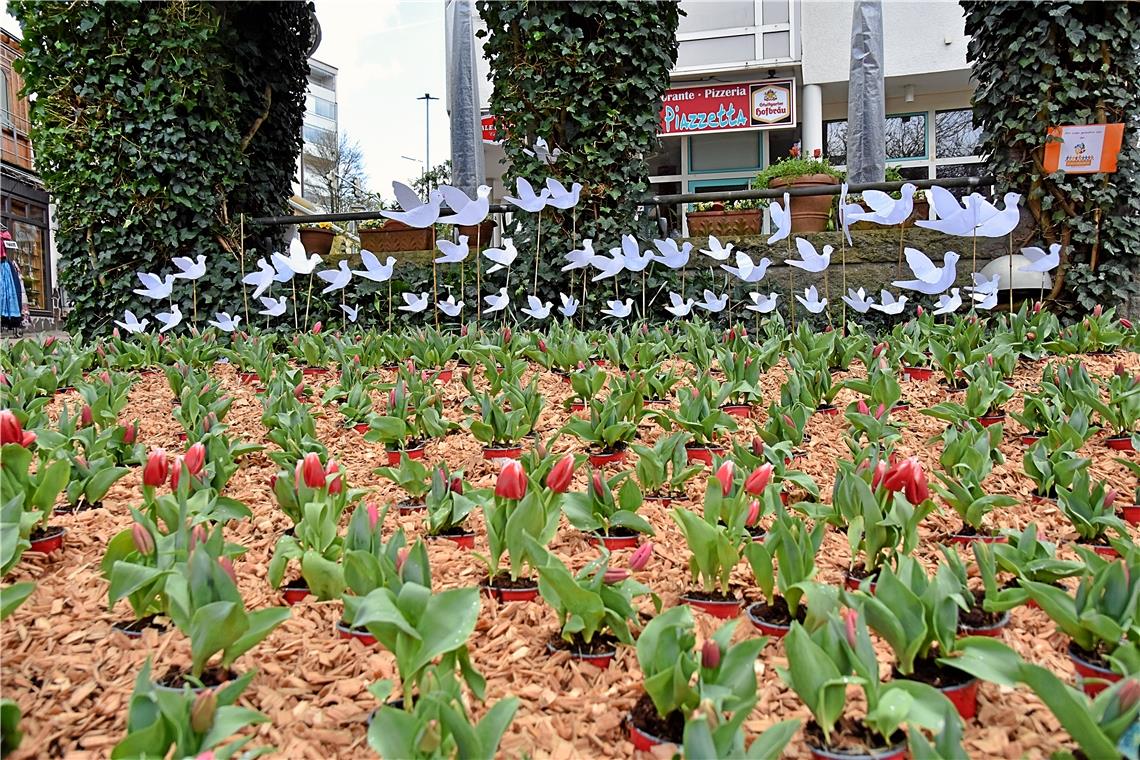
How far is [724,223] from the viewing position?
23.6 feet

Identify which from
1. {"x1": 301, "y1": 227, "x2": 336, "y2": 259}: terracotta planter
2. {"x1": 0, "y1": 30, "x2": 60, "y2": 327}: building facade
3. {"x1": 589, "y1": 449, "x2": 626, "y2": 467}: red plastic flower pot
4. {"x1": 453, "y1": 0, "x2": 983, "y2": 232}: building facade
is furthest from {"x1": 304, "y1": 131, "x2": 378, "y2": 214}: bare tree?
{"x1": 589, "y1": 449, "x2": 626, "y2": 467}: red plastic flower pot

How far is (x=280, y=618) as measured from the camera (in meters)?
1.24

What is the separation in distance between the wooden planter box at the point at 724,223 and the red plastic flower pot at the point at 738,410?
425 centimetres

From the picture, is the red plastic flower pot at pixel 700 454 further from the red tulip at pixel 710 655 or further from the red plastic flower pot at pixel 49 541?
the red plastic flower pot at pixel 49 541

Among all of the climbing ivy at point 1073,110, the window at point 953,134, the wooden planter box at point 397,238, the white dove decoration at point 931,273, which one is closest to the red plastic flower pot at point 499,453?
the white dove decoration at point 931,273

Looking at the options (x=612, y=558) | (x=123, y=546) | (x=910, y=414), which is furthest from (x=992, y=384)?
(x=123, y=546)

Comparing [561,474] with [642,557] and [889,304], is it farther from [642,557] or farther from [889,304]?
[889,304]

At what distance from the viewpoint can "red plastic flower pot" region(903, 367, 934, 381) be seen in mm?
3709

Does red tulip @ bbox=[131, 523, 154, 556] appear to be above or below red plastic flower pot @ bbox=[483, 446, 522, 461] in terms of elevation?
above

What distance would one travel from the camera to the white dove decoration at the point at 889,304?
4.99m

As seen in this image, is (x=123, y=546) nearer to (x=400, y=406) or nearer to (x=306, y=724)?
(x=306, y=724)

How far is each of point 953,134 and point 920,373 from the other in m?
14.4

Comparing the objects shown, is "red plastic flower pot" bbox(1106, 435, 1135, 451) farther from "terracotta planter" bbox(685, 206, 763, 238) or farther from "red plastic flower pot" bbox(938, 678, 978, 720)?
"terracotta planter" bbox(685, 206, 763, 238)

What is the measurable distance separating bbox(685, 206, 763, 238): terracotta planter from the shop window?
956 centimetres
